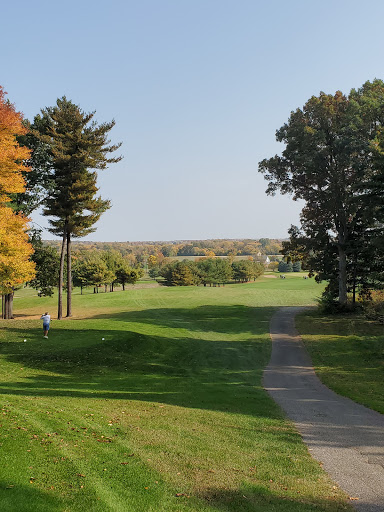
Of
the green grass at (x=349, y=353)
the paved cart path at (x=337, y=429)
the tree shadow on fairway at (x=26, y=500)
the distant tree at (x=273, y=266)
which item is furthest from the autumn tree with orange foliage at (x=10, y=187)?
the distant tree at (x=273, y=266)

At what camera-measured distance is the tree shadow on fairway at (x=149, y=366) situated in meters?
14.1

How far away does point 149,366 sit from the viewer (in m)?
20.6

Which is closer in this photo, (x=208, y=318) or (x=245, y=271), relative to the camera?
(x=208, y=318)

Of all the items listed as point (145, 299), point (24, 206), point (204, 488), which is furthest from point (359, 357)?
point (145, 299)

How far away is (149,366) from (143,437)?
11717mm

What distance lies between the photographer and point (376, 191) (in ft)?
86.8

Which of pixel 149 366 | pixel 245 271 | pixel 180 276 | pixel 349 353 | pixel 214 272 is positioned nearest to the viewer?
pixel 149 366

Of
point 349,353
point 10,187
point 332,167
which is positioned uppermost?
point 332,167

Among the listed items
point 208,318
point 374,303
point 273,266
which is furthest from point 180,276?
point 273,266

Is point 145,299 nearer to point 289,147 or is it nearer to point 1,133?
point 289,147

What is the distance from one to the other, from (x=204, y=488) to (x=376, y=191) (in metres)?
25.5

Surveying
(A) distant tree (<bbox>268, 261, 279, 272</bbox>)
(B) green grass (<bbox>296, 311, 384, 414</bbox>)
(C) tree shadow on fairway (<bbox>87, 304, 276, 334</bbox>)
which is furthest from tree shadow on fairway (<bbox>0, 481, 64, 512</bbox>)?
(A) distant tree (<bbox>268, 261, 279, 272</bbox>)

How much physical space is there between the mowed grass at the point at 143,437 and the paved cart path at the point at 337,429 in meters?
0.47

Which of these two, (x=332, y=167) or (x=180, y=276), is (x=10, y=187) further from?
(x=180, y=276)
